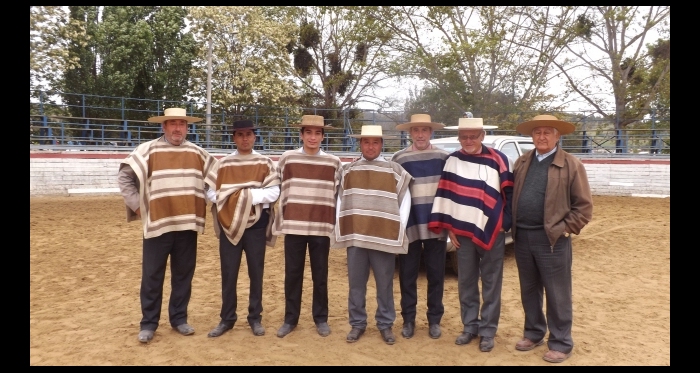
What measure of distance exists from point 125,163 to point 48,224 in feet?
22.0

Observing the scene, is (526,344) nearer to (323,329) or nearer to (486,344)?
(486,344)

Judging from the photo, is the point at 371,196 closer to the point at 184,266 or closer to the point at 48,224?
the point at 184,266

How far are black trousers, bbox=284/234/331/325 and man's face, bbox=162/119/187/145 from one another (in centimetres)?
126

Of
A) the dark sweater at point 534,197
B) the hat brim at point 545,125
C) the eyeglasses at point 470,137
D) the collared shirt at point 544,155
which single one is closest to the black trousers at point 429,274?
the dark sweater at point 534,197

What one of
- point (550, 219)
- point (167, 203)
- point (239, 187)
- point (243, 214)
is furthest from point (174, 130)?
point (550, 219)

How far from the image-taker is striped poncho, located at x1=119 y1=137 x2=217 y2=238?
4.55m

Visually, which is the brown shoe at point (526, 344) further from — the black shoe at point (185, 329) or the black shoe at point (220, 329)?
the black shoe at point (185, 329)

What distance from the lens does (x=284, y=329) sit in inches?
187

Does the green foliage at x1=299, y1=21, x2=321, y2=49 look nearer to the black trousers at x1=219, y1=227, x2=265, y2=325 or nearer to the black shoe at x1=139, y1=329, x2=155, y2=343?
the black trousers at x1=219, y1=227, x2=265, y2=325

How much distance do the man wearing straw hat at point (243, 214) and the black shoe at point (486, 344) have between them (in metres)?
1.85

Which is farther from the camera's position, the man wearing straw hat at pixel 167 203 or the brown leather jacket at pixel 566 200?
the man wearing straw hat at pixel 167 203

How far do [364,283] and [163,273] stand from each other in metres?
1.74

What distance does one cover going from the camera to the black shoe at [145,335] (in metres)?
4.54

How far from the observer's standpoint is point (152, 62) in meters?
26.8
